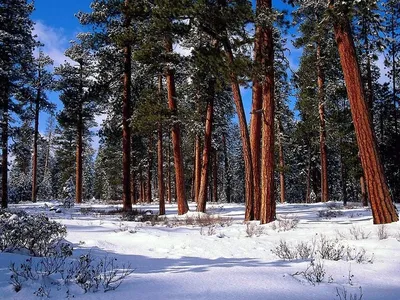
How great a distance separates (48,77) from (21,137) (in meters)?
9.01

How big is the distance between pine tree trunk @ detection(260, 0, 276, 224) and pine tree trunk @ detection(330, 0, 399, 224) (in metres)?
2.22

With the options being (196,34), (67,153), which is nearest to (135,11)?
(196,34)

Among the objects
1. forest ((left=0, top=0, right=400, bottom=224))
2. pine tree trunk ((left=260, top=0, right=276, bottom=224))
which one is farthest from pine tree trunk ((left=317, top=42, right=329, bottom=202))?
pine tree trunk ((left=260, top=0, right=276, bottom=224))

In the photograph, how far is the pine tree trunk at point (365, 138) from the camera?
A: 812 centimetres

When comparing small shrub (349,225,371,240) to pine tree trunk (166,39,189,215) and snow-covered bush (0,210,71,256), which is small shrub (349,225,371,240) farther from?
pine tree trunk (166,39,189,215)

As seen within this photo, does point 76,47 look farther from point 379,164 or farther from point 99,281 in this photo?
point 99,281

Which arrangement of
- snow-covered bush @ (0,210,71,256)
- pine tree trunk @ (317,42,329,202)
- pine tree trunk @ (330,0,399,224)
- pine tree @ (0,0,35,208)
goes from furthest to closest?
pine tree trunk @ (317,42,329,202) → pine tree @ (0,0,35,208) → pine tree trunk @ (330,0,399,224) → snow-covered bush @ (0,210,71,256)

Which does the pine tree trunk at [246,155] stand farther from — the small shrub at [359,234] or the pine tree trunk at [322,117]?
the pine tree trunk at [322,117]

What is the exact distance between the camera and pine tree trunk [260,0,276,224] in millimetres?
10086

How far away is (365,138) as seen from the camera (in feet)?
27.2

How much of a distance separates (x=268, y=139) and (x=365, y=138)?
282cm

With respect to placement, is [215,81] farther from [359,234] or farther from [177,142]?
[359,234]

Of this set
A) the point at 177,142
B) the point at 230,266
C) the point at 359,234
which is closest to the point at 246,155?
the point at 359,234

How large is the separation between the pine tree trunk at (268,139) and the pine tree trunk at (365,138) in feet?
7.29
